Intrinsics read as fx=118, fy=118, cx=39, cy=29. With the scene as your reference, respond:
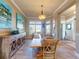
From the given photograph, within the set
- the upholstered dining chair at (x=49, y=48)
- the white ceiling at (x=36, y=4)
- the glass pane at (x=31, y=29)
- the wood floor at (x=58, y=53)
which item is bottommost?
the wood floor at (x=58, y=53)

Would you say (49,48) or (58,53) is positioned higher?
(49,48)

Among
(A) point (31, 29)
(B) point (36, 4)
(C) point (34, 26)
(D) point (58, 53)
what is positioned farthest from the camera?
(C) point (34, 26)

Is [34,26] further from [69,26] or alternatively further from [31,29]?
[69,26]

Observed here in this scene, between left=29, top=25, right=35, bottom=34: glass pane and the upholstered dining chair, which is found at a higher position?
left=29, top=25, right=35, bottom=34: glass pane

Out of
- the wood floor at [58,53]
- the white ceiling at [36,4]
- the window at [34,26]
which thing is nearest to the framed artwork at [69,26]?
the window at [34,26]

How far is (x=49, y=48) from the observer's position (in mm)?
3861

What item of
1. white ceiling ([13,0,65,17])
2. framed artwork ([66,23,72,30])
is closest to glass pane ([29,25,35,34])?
framed artwork ([66,23,72,30])

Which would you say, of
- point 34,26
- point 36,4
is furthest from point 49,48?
point 34,26

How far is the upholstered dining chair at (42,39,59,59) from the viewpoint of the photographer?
Result: 12.1 ft

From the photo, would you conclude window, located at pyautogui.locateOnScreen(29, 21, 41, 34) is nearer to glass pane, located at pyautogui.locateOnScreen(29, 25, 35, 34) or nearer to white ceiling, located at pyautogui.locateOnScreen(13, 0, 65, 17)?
glass pane, located at pyautogui.locateOnScreen(29, 25, 35, 34)

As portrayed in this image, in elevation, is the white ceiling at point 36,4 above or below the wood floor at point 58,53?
above

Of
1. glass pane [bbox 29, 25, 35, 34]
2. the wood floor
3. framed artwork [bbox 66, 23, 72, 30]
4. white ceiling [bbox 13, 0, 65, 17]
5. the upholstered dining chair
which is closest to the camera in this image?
the upholstered dining chair

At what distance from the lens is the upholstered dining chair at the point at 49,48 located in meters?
3.69

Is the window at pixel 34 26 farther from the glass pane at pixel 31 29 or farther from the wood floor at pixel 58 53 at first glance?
the wood floor at pixel 58 53
